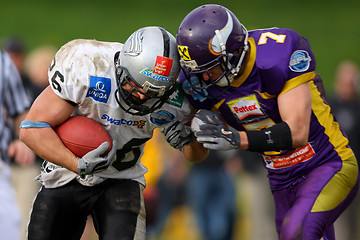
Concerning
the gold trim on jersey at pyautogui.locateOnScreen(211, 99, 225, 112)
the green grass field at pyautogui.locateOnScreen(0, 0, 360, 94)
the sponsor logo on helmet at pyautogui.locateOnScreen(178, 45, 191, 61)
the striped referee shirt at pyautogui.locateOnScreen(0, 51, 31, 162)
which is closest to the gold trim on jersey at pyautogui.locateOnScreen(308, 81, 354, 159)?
the gold trim on jersey at pyautogui.locateOnScreen(211, 99, 225, 112)

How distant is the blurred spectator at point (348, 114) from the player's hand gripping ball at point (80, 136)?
5.06 meters

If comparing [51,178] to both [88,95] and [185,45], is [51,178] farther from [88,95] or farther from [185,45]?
[185,45]

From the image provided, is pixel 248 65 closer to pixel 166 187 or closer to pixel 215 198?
pixel 215 198

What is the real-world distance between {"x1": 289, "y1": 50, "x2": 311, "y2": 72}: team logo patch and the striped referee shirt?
2900 millimetres

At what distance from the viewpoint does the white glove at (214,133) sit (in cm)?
439

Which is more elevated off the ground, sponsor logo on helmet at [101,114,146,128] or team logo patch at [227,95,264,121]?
team logo patch at [227,95,264,121]

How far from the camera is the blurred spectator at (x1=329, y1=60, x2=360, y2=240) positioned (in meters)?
8.78

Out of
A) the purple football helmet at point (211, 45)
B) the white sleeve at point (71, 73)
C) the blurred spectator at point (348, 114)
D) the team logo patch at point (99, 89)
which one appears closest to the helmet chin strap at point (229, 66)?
the purple football helmet at point (211, 45)

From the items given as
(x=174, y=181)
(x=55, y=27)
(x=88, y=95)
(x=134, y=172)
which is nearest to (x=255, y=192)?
(x=174, y=181)

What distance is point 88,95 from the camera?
14.7ft

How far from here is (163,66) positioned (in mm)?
4449

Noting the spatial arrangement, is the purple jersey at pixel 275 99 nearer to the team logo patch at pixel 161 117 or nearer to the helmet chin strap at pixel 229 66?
the helmet chin strap at pixel 229 66

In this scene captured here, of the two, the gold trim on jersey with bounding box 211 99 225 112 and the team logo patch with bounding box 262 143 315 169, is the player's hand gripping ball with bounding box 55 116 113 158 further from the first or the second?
Result: the team logo patch with bounding box 262 143 315 169

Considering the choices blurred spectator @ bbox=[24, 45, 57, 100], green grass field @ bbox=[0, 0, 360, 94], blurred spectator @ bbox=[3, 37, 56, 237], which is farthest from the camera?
green grass field @ bbox=[0, 0, 360, 94]
